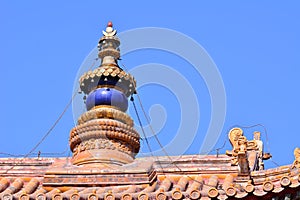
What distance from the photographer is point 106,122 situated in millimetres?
19562

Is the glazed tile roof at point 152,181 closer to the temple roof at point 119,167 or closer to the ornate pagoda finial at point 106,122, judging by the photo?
the temple roof at point 119,167

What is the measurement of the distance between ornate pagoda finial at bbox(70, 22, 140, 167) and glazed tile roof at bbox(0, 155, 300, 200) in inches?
24.0

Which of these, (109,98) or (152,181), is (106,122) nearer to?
(109,98)

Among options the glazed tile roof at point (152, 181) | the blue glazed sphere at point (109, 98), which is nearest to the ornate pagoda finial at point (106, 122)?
the blue glazed sphere at point (109, 98)

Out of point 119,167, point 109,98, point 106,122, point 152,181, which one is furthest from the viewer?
point 109,98

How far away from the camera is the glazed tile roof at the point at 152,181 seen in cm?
1541

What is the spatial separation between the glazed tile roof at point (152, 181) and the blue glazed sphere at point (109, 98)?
1.88 m

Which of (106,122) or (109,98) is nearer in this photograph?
(106,122)

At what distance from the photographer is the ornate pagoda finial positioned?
19078 millimetres

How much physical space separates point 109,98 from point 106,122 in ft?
2.75

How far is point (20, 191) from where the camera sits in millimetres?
16812

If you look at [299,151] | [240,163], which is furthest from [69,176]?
[299,151]

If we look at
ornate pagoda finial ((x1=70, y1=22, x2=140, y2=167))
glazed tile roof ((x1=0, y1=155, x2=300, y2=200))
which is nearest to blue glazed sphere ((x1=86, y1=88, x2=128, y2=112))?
ornate pagoda finial ((x1=70, y1=22, x2=140, y2=167))

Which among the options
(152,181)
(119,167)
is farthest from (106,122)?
(152,181)
